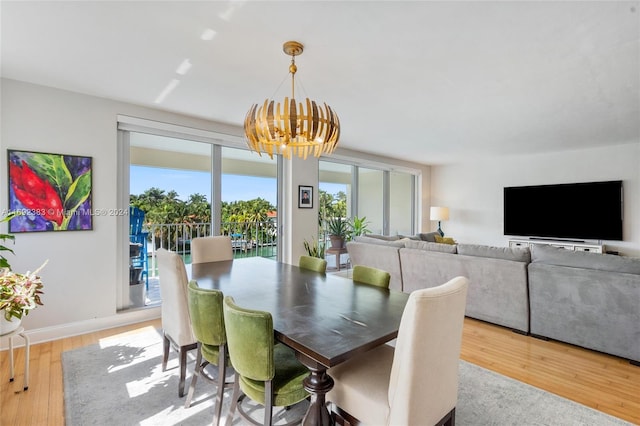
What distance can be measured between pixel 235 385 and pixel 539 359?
260 centimetres

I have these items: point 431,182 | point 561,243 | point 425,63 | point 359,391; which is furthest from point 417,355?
point 431,182

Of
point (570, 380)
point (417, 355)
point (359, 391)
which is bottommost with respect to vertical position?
point (570, 380)

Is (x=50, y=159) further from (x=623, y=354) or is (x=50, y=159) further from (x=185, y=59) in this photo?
(x=623, y=354)

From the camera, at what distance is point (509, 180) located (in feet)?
21.3

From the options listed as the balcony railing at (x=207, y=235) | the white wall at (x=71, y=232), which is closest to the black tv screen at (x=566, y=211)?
the balcony railing at (x=207, y=235)

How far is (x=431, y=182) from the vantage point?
7895 mm

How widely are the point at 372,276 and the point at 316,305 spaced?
69 centimetres

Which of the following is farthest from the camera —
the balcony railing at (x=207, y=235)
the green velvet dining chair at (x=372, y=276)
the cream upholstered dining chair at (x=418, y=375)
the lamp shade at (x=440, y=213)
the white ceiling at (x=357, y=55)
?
the lamp shade at (x=440, y=213)

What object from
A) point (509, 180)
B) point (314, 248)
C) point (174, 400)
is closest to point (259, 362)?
point (174, 400)

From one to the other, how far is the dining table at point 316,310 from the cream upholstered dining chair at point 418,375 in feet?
0.47

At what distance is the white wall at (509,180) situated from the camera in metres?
5.14

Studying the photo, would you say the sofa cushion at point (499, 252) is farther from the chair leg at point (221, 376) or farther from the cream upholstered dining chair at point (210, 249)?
the chair leg at point (221, 376)

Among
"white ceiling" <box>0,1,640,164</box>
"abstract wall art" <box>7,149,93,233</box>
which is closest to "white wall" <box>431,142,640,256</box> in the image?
"white ceiling" <box>0,1,640,164</box>

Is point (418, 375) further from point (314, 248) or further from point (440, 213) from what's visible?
point (440, 213)
